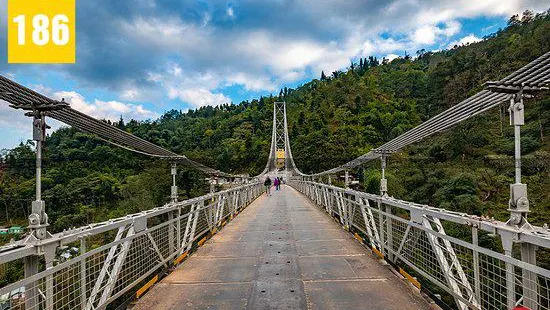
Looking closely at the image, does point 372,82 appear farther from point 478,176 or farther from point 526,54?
point 478,176

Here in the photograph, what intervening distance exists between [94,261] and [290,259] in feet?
7.45

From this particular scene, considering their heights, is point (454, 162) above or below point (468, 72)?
below

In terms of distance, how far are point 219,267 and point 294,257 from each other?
89 cm

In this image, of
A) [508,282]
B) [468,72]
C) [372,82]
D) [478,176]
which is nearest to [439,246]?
[508,282]

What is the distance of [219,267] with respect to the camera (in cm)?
412

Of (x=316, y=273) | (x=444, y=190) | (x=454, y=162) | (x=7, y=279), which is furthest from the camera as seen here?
(x=454, y=162)

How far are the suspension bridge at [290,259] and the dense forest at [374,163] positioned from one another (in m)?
2.41

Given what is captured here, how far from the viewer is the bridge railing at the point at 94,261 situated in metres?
1.94

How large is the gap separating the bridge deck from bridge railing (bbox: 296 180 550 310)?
25 centimetres

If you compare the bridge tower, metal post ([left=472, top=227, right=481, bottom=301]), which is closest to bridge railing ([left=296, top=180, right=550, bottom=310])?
metal post ([left=472, top=227, right=481, bottom=301])

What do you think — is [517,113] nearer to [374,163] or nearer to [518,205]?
[518,205]

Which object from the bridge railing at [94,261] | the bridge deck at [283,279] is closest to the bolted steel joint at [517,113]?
the bridge deck at [283,279]

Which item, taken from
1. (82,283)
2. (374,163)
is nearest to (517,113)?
(82,283)

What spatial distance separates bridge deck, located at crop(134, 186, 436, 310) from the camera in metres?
2.98
